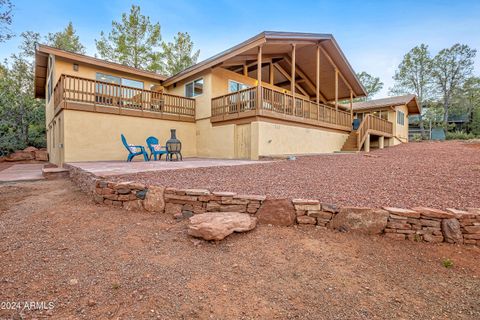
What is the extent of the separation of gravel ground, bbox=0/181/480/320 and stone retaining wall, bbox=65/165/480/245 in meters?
0.15

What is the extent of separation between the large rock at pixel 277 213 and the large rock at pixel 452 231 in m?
1.73

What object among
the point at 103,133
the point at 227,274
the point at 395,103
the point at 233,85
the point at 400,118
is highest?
the point at 395,103

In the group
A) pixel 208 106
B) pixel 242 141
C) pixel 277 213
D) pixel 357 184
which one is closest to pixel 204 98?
pixel 208 106

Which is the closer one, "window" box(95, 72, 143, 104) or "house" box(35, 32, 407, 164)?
"house" box(35, 32, 407, 164)

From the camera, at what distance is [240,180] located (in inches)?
186

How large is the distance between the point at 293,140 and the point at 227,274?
930cm

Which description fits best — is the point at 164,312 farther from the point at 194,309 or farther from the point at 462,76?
the point at 462,76

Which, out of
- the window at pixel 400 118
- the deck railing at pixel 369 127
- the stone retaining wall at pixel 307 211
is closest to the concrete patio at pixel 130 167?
the stone retaining wall at pixel 307 211

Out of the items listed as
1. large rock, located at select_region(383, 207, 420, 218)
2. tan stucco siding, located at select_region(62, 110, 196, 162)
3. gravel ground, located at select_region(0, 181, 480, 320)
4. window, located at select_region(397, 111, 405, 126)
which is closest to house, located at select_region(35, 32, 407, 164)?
tan stucco siding, located at select_region(62, 110, 196, 162)

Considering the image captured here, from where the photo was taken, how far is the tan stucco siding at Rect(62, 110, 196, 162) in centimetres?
879

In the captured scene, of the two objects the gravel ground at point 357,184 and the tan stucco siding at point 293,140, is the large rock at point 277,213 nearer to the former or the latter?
the gravel ground at point 357,184

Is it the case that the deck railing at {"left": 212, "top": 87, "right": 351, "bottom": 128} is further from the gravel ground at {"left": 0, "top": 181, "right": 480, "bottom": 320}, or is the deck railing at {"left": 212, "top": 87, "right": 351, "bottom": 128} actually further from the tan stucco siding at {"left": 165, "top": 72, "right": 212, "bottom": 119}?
the gravel ground at {"left": 0, "top": 181, "right": 480, "bottom": 320}

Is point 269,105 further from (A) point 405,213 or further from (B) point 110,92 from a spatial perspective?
(A) point 405,213

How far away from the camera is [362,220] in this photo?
116 inches
